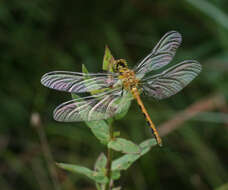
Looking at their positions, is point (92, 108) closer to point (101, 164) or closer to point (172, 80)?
point (101, 164)

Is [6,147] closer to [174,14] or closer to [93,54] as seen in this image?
[93,54]

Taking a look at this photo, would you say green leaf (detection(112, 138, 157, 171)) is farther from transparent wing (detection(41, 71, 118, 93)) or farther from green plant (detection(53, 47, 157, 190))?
transparent wing (detection(41, 71, 118, 93))

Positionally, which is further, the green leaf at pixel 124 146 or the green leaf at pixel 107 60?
the green leaf at pixel 107 60

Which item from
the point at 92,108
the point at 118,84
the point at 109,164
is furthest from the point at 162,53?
the point at 109,164

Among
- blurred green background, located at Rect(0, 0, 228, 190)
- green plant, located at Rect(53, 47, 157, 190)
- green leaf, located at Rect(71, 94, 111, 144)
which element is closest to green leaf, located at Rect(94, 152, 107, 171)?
green plant, located at Rect(53, 47, 157, 190)

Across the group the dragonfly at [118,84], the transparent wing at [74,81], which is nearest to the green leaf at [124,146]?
the dragonfly at [118,84]

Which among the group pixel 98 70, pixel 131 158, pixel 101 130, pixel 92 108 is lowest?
pixel 131 158

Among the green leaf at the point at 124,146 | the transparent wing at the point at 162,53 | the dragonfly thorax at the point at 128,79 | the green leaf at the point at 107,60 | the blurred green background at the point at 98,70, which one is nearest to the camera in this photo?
the green leaf at the point at 124,146

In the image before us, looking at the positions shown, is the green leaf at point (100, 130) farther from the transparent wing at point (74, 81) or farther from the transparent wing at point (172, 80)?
the transparent wing at point (172, 80)

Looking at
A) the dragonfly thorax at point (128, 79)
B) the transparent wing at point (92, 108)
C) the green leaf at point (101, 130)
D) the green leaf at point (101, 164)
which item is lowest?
the green leaf at point (101, 164)
